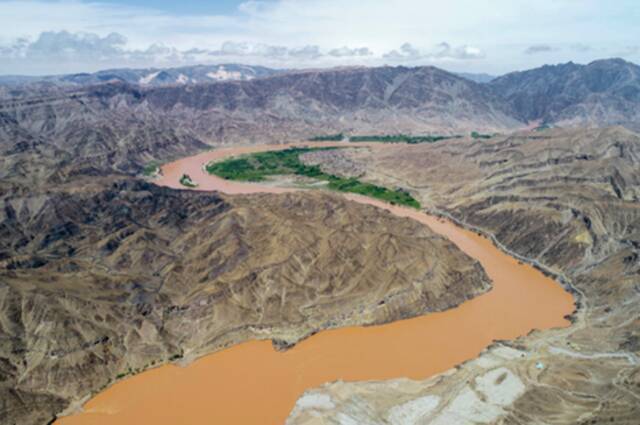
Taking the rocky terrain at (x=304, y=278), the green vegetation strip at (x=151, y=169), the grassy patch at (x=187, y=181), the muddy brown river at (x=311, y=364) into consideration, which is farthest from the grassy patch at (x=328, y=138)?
the muddy brown river at (x=311, y=364)

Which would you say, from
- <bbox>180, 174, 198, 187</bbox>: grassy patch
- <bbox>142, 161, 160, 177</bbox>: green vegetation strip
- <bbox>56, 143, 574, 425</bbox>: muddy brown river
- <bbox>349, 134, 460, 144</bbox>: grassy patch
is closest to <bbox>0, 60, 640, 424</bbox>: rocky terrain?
<bbox>56, 143, 574, 425</bbox>: muddy brown river

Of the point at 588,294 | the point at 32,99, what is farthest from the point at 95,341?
the point at 32,99

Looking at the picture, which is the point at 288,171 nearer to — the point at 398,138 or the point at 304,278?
the point at 398,138

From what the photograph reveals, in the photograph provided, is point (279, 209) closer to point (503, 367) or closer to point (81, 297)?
point (81, 297)

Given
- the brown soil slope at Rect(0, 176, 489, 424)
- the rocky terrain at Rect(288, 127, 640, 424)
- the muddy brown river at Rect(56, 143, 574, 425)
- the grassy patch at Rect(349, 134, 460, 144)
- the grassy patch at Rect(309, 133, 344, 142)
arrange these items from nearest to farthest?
the rocky terrain at Rect(288, 127, 640, 424) → the muddy brown river at Rect(56, 143, 574, 425) → the brown soil slope at Rect(0, 176, 489, 424) → the grassy patch at Rect(349, 134, 460, 144) → the grassy patch at Rect(309, 133, 344, 142)

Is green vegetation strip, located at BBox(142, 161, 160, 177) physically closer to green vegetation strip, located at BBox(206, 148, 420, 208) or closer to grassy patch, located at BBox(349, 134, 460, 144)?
green vegetation strip, located at BBox(206, 148, 420, 208)
